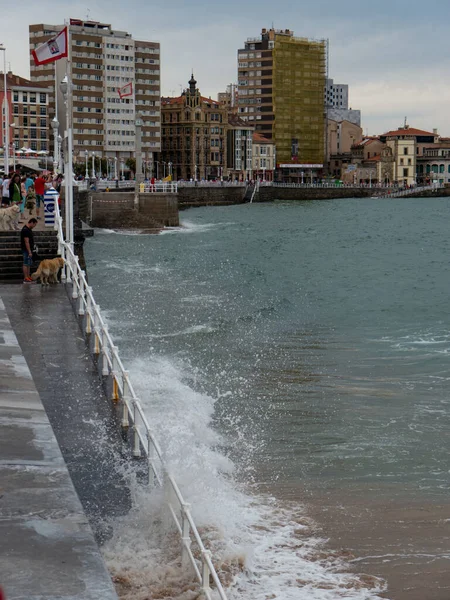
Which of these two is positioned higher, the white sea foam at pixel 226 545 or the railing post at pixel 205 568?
the railing post at pixel 205 568

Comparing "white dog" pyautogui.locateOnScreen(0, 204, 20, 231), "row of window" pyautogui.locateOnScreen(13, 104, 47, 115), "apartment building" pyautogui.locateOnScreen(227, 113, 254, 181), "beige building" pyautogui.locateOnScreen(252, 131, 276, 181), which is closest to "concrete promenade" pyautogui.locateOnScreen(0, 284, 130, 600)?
"white dog" pyautogui.locateOnScreen(0, 204, 20, 231)

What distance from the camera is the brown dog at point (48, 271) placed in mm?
19375

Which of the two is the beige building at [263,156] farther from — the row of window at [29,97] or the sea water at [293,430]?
the sea water at [293,430]

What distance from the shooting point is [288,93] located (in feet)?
594

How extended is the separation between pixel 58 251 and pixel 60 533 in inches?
569

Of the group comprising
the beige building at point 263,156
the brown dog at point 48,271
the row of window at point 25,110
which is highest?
the row of window at point 25,110

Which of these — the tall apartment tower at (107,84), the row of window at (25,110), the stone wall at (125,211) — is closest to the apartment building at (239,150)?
the tall apartment tower at (107,84)

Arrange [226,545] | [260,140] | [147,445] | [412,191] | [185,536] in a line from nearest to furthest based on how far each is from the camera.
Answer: [185,536] < [226,545] < [147,445] < [412,191] < [260,140]

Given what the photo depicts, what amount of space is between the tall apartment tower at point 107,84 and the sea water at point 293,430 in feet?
411

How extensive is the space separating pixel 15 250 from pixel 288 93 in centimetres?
16407

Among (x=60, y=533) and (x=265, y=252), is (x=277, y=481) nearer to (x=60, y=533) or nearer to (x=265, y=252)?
(x=60, y=533)

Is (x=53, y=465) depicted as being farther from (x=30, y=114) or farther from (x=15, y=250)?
(x=30, y=114)

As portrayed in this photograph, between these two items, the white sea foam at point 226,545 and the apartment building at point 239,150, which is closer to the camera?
the white sea foam at point 226,545

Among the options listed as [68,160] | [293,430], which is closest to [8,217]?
[68,160]
